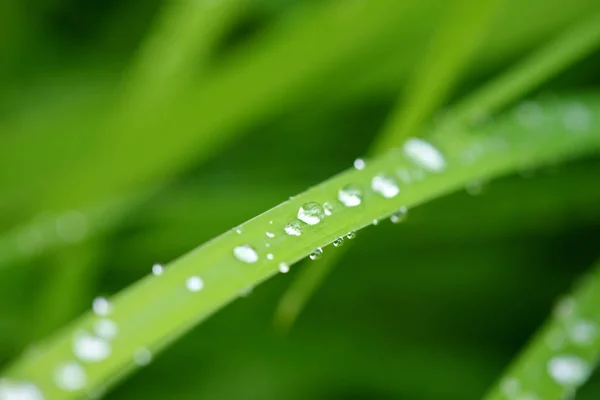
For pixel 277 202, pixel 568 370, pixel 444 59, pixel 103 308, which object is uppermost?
pixel 277 202

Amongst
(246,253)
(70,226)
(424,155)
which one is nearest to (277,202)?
(70,226)

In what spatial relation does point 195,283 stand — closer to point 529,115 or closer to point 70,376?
point 70,376

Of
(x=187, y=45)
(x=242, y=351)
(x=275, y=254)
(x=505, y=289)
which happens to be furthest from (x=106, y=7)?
(x=275, y=254)

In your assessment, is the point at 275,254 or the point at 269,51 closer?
the point at 275,254

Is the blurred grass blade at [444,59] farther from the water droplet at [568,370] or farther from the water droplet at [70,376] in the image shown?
the water droplet at [70,376]

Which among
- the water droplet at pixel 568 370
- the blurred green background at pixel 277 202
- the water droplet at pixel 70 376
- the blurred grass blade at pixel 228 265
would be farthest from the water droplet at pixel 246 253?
the blurred green background at pixel 277 202

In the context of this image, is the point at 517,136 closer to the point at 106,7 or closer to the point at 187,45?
the point at 187,45
